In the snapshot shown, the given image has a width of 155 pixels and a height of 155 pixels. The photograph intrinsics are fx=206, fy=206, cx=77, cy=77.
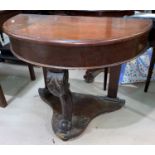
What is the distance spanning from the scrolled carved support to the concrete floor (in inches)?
4.5

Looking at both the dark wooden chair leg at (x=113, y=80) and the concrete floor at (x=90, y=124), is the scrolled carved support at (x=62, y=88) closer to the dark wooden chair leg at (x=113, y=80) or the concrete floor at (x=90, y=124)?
the concrete floor at (x=90, y=124)

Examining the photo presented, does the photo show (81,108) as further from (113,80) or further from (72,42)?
(72,42)

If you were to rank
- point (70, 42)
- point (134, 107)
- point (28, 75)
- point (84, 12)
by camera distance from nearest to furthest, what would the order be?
point (70, 42), point (84, 12), point (134, 107), point (28, 75)

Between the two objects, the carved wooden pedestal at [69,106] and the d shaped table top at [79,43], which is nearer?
the d shaped table top at [79,43]

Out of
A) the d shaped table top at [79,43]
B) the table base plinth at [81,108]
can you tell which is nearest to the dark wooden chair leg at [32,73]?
the table base plinth at [81,108]

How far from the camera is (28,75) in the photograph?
6.97 ft

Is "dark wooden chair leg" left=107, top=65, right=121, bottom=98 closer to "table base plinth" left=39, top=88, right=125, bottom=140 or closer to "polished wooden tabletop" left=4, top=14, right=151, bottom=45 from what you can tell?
"table base plinth" left=39, top=88, right=125, bottom=140

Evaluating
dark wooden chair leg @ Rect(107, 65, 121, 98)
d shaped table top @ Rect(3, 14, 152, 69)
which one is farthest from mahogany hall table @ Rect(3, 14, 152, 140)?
dark wooden chair leg @ Rect(107, 65, 121, 98)

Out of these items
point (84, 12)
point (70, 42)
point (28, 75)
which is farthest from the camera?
point (28, 75)

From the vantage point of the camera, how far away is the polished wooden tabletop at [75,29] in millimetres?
847
